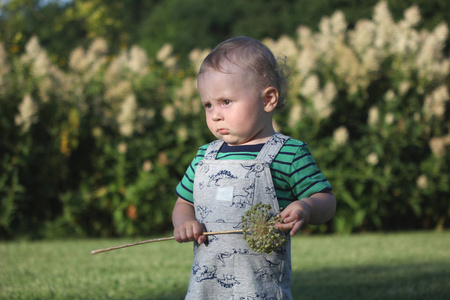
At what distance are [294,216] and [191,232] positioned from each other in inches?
16.3

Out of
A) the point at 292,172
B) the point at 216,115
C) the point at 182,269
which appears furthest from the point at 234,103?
the point at 182,269

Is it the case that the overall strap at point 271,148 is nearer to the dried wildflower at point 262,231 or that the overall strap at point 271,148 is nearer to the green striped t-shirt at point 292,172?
the green striped t-shirt at point 292,172

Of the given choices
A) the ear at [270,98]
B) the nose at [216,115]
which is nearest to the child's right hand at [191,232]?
the nose at [216,115]

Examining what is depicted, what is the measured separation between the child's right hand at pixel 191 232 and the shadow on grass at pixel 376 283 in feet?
4.69

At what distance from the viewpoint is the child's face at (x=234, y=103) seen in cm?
220

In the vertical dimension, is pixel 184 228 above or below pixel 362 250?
above

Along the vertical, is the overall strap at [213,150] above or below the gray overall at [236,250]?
above

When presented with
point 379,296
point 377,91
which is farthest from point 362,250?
point 377,91

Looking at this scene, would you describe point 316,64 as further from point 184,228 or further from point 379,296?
point 184,228

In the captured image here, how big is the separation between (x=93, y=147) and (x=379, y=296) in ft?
13.5

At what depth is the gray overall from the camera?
210 centimetres

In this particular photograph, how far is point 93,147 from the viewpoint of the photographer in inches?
257

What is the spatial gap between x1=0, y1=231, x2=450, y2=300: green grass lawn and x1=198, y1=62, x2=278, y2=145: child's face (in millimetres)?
1504

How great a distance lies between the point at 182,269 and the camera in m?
4.34
